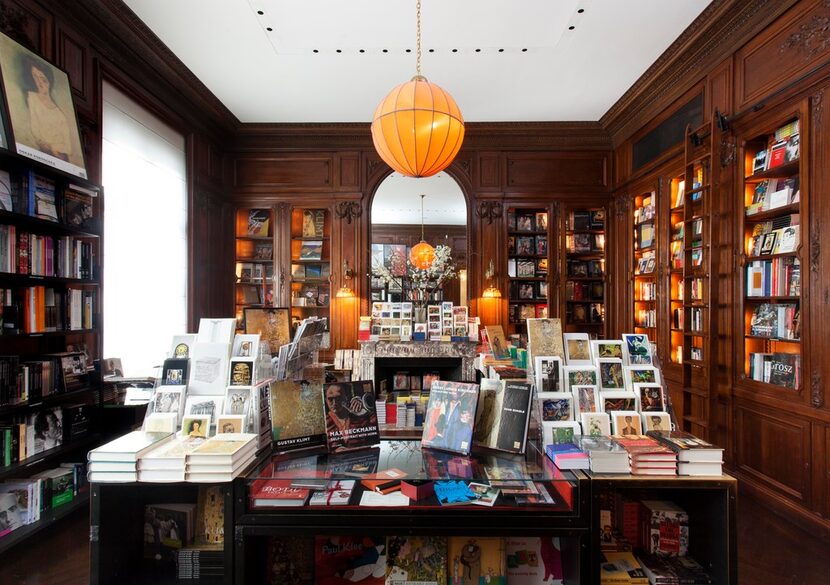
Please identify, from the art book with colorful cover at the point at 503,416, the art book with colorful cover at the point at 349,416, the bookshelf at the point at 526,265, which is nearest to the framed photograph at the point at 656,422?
the art book with colorful cover at the point at 503,416

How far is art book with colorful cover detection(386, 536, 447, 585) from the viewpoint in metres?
1.77

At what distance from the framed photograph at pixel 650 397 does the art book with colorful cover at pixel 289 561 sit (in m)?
1.55

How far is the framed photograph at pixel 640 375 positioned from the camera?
2.05 m

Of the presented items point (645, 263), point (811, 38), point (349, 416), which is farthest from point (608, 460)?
point (645, 263)

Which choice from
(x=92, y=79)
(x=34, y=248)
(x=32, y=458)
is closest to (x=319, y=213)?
(x=92, y=79)

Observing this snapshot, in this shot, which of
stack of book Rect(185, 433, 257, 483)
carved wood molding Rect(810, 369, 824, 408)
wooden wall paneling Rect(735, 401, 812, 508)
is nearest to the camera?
stack of book Rect(185, 433, 257, 483)

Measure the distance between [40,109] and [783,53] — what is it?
510 cm

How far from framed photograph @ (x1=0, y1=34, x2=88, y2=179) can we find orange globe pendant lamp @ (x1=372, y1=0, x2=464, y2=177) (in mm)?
2067

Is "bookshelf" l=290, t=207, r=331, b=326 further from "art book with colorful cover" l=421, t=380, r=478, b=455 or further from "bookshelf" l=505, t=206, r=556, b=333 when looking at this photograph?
"art book with colorful cover" l=421, t=380, r=478, b=455

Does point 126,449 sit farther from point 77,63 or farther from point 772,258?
point 772,258

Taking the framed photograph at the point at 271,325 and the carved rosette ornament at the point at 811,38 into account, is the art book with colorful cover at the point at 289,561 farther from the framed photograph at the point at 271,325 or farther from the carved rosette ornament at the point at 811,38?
the carved rosette ornament at the point at 811,38

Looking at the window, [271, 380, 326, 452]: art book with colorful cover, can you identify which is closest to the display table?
the window

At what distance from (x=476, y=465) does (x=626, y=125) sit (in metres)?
5.64

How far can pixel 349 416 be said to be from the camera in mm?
1945
